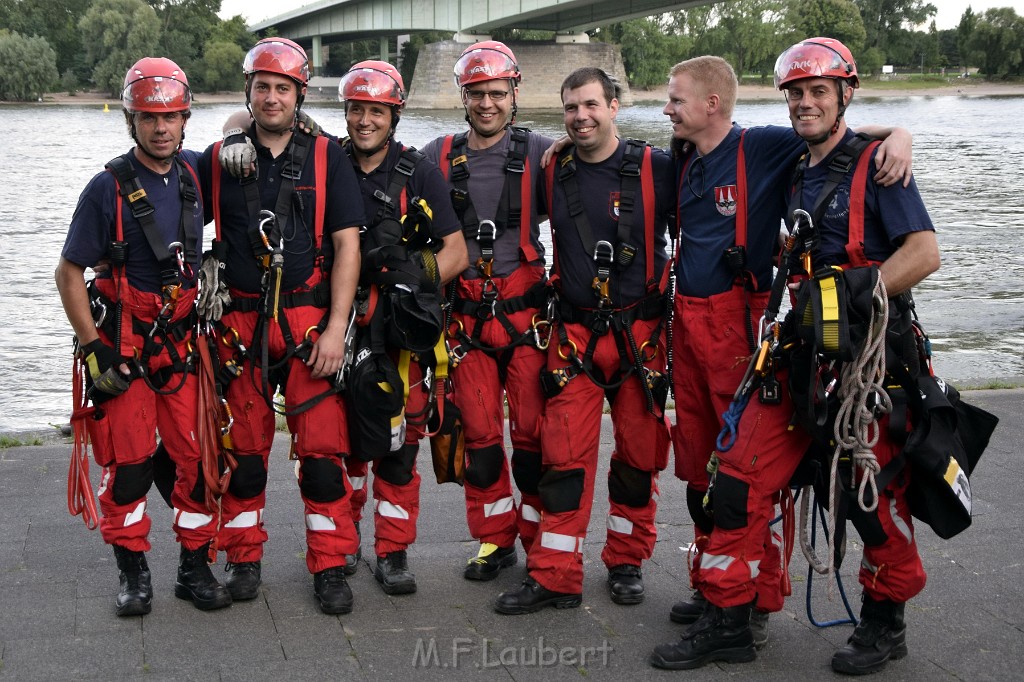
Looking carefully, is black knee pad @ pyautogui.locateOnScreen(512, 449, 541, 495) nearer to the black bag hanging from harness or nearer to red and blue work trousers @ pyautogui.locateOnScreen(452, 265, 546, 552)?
red and blue work trousers @ pyautogui.locateOnScreen(452, 265, 546, 552)

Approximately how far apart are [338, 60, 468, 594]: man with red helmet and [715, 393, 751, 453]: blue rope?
1.19 m

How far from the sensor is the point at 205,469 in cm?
435

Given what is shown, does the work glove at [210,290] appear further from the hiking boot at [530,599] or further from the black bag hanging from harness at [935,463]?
the black bag hanging from harness at [935,463]

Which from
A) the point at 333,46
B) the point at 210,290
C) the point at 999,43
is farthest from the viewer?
the point at 999,43

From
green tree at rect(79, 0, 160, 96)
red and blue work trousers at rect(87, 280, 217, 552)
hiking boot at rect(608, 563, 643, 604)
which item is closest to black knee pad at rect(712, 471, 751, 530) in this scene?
hiking boot at rect(608, 563, 643, 604)

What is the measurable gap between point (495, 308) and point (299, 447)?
3.17ft

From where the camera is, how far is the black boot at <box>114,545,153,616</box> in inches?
165

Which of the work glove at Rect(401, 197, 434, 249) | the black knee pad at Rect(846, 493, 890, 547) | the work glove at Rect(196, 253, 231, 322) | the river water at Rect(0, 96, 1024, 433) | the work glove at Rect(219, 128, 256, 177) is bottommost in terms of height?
the river water at Rect(0, 96, 1024, 433)

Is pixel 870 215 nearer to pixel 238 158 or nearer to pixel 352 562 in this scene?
pixel 238 158

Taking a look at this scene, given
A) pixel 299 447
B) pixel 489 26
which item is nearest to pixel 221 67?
pixel 489 26

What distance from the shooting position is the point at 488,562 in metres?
4.71

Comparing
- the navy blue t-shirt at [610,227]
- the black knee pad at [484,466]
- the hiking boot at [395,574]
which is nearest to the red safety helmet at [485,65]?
the navy blue t-shirt at [610,227]

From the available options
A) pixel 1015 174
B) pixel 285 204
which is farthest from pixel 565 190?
pixel 1015 174

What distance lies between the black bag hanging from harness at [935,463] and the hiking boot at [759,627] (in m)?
0.66
